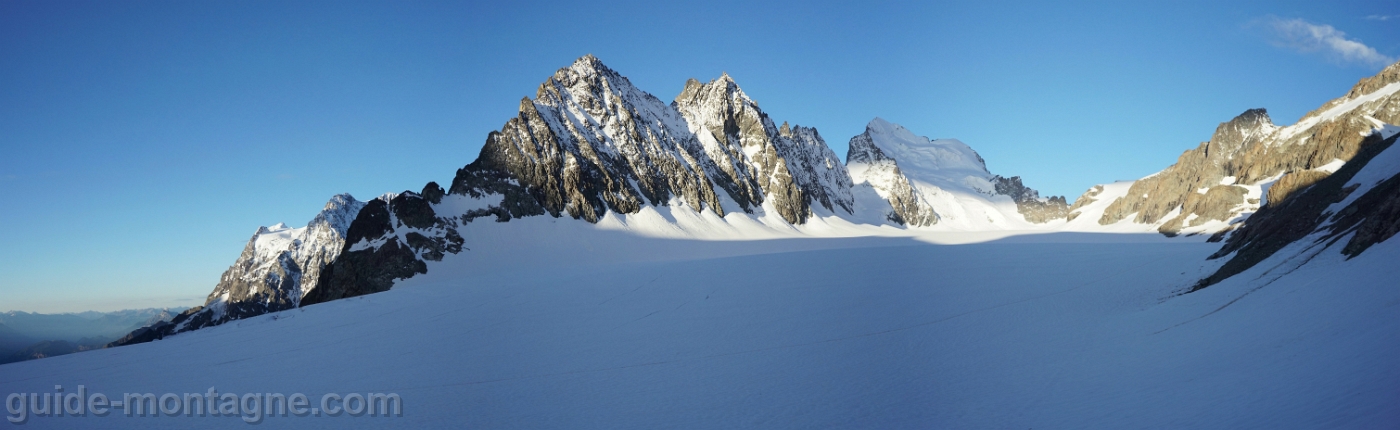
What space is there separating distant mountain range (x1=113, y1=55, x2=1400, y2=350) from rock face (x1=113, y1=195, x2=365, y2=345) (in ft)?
1.33

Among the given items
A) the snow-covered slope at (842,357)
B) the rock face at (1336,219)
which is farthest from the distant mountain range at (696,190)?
the snow-covered slope at (842,357)

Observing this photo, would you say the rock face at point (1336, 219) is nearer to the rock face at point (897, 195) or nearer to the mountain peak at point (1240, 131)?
the mountain peak at point (1240, 131)

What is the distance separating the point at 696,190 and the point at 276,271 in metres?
90.6

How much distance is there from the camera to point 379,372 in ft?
77.0

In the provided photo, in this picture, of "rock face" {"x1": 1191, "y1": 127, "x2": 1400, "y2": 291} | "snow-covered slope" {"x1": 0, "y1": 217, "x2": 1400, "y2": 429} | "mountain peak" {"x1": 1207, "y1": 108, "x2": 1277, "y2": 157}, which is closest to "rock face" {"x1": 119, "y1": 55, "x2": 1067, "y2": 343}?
"snow-covered slope" {"x1": 0, "y1": 217, "x2": 1400, "y2": 429}

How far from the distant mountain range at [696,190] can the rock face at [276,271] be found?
1.33 ft

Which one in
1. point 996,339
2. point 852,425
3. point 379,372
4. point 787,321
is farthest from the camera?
point 787,321

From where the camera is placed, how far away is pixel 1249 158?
351ft

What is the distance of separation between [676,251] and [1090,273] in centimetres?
5714

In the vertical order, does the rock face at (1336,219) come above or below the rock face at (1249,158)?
below

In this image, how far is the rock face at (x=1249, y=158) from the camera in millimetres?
85125

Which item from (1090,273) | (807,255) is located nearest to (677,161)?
(807,255)

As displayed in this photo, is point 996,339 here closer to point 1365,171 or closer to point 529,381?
point 529,381

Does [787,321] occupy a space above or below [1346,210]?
below
